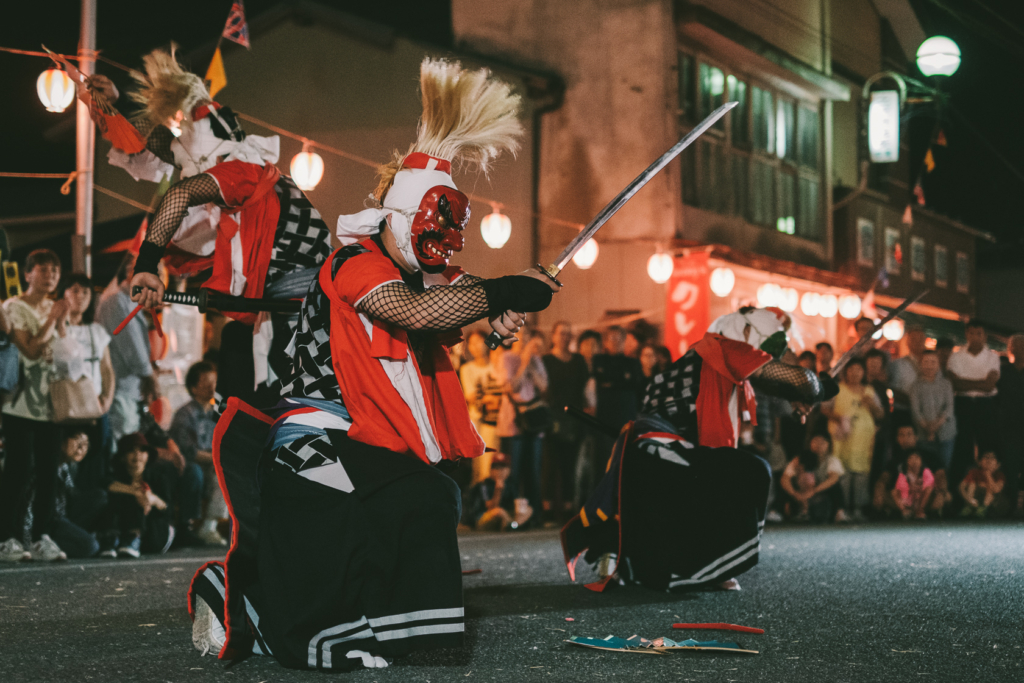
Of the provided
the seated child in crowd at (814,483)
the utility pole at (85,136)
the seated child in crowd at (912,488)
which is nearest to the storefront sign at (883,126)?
the seated child in crowd at (912,488)

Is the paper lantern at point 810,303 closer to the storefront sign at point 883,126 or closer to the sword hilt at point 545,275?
the storefront sign at point 883,126

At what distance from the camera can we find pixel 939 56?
16.7m

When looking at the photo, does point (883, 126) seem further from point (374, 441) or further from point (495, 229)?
point (374, 441)

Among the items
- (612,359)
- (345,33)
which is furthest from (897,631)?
(345,33)

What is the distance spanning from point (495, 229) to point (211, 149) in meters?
7.47

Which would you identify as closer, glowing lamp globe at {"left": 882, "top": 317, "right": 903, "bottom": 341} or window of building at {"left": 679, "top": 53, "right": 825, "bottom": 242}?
window of building at {"left": 679, "top": 53, "right": 825, "bottom": 242}

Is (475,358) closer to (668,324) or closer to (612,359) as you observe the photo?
(612,359)

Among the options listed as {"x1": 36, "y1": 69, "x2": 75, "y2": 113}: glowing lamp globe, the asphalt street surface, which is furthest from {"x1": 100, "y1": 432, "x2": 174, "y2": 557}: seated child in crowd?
{"x1": 36, "y1": 69, "x2": 75, "y2": 113}: glowing lamp globe

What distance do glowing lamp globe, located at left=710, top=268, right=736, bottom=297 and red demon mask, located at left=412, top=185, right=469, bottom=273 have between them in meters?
11.7

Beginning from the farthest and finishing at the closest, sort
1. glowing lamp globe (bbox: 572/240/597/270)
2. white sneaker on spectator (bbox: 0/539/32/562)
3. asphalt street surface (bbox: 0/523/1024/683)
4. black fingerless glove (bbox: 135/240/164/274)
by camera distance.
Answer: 1. glowing lamp globe (bbox: 572/240/597/270)
2. white sneaker on spectator (bbox: 0/539/32/562)
3. black fingerless glove (bbox: 135/240/164/274)
4. asphalt street surface (bbox: 0/523/1024/683)

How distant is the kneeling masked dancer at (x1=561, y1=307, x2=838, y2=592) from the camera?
5332 mm

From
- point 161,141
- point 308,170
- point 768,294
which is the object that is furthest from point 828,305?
point 161,141

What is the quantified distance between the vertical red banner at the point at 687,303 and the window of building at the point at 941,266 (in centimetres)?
1399

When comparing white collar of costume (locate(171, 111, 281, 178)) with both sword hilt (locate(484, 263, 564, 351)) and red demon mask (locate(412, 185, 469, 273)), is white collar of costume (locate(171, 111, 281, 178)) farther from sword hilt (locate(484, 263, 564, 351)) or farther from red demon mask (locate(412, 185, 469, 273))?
sword hilt (locate(484, 263, 564, 351))
